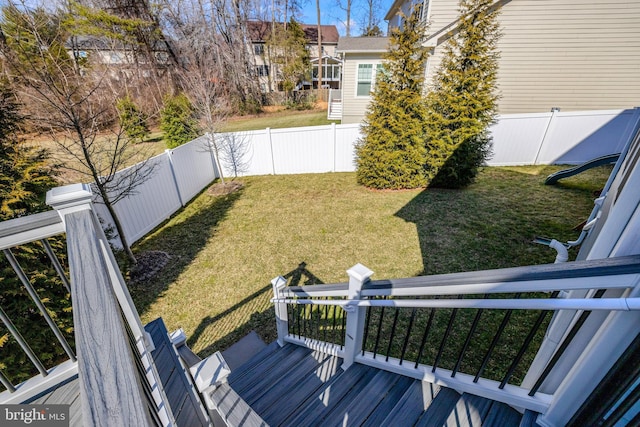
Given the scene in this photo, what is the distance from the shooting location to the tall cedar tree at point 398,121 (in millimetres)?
6723

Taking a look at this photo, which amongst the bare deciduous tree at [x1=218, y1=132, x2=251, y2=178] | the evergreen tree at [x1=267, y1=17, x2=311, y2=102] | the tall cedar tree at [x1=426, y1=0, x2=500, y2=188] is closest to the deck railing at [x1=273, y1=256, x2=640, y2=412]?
the tall cedar tree at [x1=426, y1=0, x2=500, y2=188]

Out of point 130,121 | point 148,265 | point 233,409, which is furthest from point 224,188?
point 233,409

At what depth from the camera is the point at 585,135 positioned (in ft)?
27.5

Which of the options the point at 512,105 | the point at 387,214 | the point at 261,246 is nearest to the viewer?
the point at 261,246

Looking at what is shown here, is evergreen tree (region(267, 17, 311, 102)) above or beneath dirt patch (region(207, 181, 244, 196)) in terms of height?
above

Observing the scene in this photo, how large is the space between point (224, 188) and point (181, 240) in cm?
329

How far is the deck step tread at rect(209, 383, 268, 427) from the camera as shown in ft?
4.16

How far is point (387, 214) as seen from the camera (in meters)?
6.74

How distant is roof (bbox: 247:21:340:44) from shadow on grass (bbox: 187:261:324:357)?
80.9 feet

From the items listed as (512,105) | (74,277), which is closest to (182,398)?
(74,277)

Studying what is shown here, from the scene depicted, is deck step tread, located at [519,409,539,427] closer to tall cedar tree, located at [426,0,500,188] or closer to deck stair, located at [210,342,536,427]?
deck stair, located at [210,342,536,427]

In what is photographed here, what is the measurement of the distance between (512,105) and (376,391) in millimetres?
11265

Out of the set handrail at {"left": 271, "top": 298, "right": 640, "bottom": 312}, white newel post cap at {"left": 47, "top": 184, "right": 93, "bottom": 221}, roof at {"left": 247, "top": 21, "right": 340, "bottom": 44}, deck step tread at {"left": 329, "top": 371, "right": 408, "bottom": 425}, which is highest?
roof at {"left": 247, "top": 21, "right": 340, "bottom": 44}

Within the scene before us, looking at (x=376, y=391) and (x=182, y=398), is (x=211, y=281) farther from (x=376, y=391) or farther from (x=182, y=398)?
(x=376, y=391)
